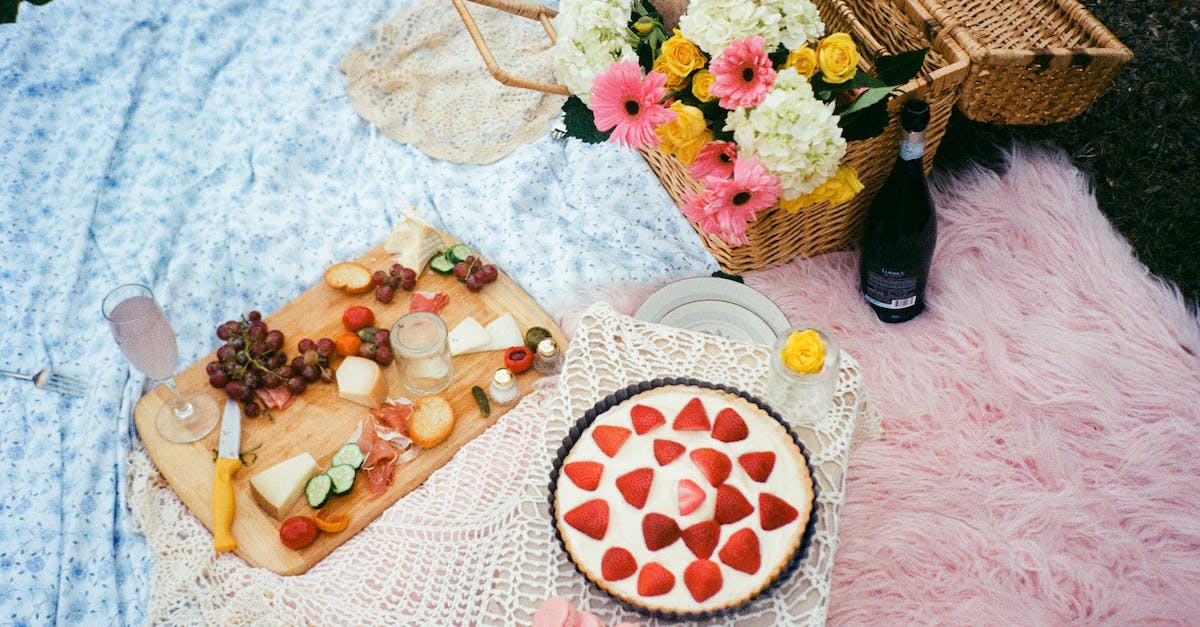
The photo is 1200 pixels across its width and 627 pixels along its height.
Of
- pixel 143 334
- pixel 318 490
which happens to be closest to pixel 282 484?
pixel 318 490

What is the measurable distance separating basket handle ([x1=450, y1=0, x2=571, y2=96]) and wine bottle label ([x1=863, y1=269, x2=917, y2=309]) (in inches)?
21.7

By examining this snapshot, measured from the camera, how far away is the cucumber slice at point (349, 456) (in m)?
1.09

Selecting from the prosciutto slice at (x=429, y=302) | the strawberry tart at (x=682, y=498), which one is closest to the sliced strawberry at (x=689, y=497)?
the strawberry tart at (x=682, y=498)

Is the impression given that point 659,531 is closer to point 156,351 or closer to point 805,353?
point 805,353

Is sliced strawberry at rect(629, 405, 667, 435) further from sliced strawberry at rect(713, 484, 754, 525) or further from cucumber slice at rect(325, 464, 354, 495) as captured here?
cucumber slice at rect(325, 464, 354, 495)

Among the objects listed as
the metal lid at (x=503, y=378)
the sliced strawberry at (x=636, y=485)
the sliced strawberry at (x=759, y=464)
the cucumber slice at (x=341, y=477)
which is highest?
the sliced strawberry at (x=759, y=464)

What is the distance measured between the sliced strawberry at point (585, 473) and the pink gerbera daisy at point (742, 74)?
1.38 feet

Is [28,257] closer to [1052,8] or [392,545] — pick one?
[392,545]

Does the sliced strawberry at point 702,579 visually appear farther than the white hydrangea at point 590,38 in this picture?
No

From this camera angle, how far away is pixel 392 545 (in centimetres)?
103

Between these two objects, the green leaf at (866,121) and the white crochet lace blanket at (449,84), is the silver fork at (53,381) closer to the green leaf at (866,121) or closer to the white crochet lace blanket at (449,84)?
the white crochet lace blanket at (449,84)

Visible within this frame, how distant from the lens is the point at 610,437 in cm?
83

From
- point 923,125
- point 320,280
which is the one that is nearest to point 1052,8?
point 923,125

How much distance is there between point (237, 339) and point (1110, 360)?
1.31 m
